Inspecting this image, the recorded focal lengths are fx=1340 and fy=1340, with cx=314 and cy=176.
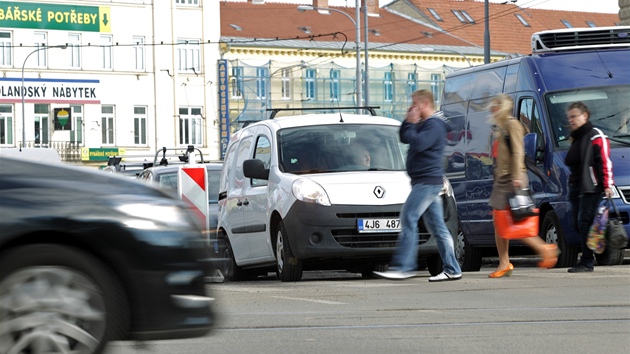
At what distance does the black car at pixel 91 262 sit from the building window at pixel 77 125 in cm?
7090

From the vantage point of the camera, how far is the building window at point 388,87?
279 feet

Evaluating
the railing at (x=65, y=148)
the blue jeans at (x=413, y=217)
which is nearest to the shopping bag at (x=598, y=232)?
the blue jeans at (x=413, y=217)

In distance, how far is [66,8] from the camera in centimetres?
7531

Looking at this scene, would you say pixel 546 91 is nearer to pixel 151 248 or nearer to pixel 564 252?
pixel 564 252

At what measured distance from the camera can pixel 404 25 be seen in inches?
3585

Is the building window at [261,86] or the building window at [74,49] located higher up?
the building window at [74,49]

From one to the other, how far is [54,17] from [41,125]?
6125 millimetres

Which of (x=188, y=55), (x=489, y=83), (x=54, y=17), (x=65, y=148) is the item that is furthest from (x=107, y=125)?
(x=489, y=83)

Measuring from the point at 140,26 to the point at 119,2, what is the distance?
72.6 inches

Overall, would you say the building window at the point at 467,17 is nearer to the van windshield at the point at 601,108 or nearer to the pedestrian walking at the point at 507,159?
the van windshield at the point at 601,108

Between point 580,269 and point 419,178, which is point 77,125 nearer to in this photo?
point 580,269

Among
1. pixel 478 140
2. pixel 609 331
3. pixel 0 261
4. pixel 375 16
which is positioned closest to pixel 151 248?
pixel 0 261

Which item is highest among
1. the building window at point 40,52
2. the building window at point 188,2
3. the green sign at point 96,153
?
the building window at point 188,2

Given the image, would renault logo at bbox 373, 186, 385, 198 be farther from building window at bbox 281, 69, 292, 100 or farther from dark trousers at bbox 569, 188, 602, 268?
building window at bbox 281, 69, 292, 100
